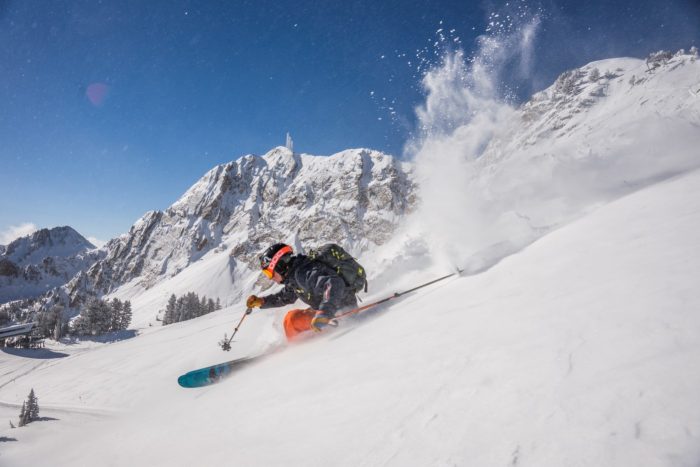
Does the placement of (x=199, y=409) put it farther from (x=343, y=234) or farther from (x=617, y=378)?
(x=343, y=234)

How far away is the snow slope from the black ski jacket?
1.20 metres

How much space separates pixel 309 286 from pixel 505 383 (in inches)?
180

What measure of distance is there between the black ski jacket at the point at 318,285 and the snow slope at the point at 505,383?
120 cm

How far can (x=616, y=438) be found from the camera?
126 centimetres

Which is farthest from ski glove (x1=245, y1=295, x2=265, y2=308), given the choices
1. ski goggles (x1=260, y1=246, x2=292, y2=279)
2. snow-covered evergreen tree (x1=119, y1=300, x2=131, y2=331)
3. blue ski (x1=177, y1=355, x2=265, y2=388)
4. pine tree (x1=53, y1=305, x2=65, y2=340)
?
snow-covered evergreen tree (x1=119, y1=300, x2=131, y2=331)

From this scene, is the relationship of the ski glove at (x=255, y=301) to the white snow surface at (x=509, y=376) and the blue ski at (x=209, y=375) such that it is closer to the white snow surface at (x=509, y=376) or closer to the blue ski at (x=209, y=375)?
the white snow surface at (x=509, y=376)

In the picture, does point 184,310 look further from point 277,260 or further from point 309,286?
point 309,286

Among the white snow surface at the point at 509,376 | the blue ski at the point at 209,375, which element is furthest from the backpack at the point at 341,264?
the blue ski at the point at 209,375

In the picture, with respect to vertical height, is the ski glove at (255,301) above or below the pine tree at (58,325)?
below

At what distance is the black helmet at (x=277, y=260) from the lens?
6.64m

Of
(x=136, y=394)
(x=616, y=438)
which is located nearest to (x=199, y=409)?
(x=616, y=438)

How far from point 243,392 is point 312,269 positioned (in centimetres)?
290

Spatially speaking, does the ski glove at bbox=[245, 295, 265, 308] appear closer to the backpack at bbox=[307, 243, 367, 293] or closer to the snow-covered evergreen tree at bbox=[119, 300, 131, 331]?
the backpack at bbox=[307, 243, 367, 293]

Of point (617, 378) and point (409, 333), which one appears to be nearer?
point (617, 378)
